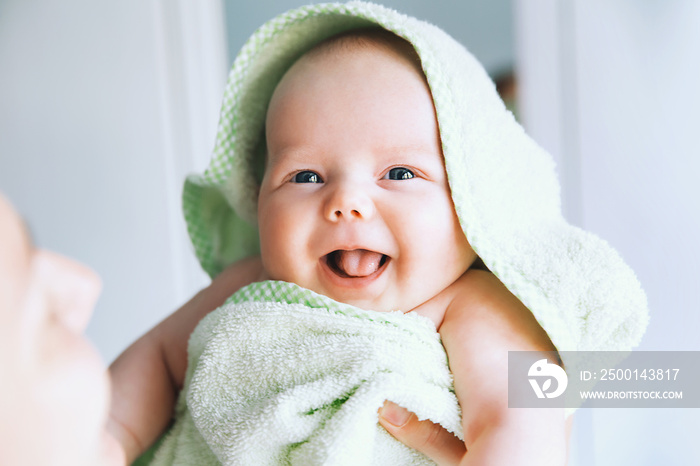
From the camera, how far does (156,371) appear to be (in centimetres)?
78

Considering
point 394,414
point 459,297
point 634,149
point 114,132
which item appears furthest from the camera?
point 114,132

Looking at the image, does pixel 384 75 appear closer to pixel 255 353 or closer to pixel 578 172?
pixel 255 353

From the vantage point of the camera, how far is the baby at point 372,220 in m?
0.66

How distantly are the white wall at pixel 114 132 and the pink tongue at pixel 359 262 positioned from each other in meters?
1.39

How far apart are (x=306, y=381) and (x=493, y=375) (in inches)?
7.3

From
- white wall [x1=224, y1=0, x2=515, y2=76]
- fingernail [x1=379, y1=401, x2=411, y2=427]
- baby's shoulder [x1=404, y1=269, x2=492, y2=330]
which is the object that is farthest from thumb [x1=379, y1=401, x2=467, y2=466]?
white wall [x1=224, y1=0, x2=515, y2=76]

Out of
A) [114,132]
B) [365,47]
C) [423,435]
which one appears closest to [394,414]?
[423,435]

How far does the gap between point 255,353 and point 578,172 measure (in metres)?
1.00

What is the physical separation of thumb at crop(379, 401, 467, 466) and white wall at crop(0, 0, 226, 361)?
1.48 meters

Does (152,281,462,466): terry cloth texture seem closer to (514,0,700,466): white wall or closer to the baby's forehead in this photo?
the baby's forehead

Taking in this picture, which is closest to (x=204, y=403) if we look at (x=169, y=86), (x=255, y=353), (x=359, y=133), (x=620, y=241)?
(x=255, y=353)

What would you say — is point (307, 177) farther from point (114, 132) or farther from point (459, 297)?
point (114, 132)

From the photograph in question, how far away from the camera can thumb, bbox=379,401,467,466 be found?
613mm

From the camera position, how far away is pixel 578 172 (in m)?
1.40
